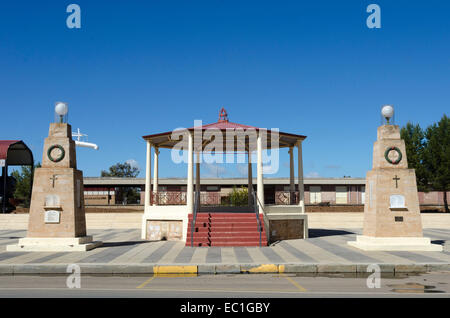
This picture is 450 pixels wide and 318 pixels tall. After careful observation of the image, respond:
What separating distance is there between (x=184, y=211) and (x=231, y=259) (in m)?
5.83

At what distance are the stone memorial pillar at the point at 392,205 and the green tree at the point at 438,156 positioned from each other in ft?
92.3

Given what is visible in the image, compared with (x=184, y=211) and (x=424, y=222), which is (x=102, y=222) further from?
(x=424, y=222)

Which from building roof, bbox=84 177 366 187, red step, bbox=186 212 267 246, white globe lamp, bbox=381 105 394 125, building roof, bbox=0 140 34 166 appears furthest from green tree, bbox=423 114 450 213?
building roof, bbox=0 140 34 166

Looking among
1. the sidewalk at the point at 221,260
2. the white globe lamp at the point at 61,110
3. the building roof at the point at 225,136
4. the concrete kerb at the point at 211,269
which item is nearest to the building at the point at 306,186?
the building roof at the point at 225,136

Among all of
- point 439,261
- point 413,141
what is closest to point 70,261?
point 439,261

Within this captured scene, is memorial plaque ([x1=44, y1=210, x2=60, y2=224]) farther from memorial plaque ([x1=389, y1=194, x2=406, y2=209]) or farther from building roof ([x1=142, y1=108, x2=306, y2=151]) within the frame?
memorial plaque ([x1=389, y1=194, x2=406, y2=209])

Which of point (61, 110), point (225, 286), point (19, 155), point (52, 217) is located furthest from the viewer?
point (19, 155)

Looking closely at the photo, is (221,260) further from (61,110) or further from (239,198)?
(239,198)

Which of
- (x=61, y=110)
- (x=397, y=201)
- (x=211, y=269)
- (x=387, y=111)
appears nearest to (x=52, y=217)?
(x=61, y=110)

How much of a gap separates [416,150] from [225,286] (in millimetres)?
38931

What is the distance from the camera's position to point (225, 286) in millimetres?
9031

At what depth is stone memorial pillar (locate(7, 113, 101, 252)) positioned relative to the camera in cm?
1475

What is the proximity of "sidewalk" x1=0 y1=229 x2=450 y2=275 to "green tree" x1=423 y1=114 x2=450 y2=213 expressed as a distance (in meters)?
28.3
